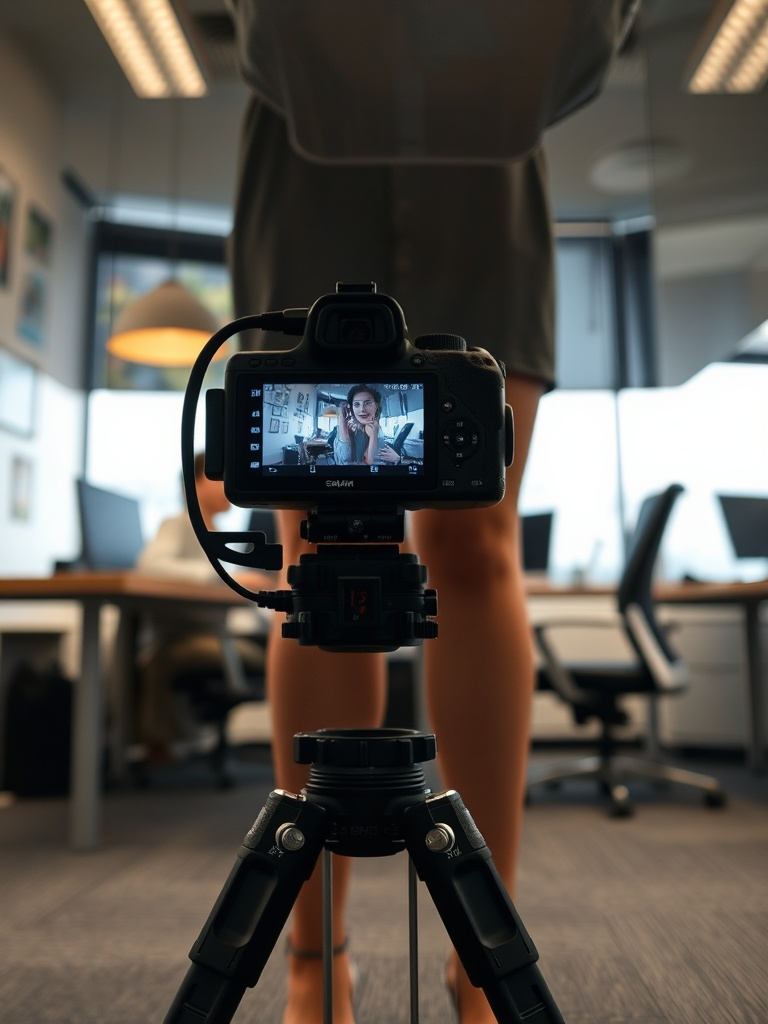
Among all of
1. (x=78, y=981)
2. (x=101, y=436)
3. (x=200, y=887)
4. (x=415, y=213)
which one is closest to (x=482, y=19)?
(x=415, y=213)

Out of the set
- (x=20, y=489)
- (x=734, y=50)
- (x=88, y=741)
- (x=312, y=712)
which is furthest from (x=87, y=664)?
(x=734, y=50)

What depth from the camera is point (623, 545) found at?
5.02 metres

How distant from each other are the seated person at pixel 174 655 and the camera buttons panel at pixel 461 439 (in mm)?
2752

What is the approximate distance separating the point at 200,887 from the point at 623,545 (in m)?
3.78

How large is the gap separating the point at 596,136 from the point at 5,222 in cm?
299

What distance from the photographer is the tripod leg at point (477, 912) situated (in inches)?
20.2

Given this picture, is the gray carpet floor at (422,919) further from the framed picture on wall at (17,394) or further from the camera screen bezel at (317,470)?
the framed picture on wall at (17,394)

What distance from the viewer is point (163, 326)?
11.9ft

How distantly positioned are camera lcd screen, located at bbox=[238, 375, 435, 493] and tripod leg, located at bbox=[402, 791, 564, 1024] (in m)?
0.20

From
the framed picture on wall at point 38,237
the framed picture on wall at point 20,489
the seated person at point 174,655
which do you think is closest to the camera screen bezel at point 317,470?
the seated person at point 174,655

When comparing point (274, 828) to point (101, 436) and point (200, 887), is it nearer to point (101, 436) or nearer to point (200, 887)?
point (200, 887)

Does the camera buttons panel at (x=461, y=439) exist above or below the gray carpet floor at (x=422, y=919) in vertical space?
above

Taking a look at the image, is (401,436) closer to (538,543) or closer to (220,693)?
(220,693)

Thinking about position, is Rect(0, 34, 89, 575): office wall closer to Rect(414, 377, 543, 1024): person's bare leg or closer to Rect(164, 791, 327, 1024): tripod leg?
Rect(414, 377, 543, 1024): person's bare leg
